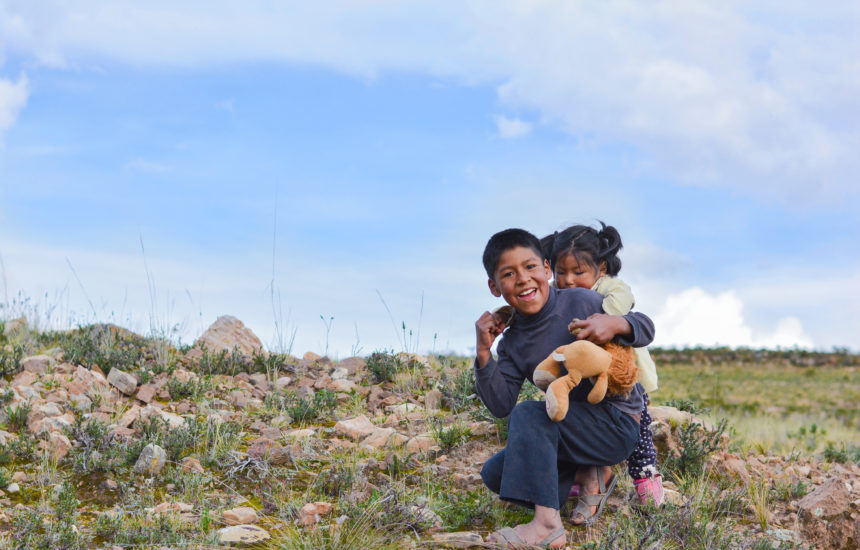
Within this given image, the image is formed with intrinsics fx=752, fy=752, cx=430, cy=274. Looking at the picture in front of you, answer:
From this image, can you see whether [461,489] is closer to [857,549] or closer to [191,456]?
[191,456]

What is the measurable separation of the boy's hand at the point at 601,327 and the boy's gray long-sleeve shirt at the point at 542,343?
0.26ft

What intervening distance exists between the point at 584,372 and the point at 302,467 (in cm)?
231

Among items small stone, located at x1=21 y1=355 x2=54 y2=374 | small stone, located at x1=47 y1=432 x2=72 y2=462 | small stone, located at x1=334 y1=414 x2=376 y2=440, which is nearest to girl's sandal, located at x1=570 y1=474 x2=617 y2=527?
small stone, located at x1=334 y1=414 x2=376 y2=440

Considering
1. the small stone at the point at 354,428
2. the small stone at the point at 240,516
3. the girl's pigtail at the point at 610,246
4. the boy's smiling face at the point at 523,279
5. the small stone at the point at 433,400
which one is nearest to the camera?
the boy's smiling face at the point at 523,279

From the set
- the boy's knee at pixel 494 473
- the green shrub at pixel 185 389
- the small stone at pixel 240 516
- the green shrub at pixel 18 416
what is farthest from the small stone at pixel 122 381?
the boy's knee at pixel 494 473

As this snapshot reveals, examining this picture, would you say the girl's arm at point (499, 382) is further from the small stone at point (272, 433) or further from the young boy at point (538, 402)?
the small stone at point (272, 433)

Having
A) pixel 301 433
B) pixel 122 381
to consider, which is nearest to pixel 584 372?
pixel 301 433

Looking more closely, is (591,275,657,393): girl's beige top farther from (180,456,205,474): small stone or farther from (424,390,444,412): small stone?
(180,456,205,474): small stone

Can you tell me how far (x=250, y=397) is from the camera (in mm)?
7094

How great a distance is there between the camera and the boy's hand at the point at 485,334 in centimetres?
429

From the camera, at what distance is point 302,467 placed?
531 centimetres

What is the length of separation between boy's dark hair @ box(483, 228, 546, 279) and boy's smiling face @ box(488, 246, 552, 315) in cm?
2

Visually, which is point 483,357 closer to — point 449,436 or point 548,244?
point 548,244

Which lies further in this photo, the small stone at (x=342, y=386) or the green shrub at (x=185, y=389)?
the small stone at (x=342, y=386)
